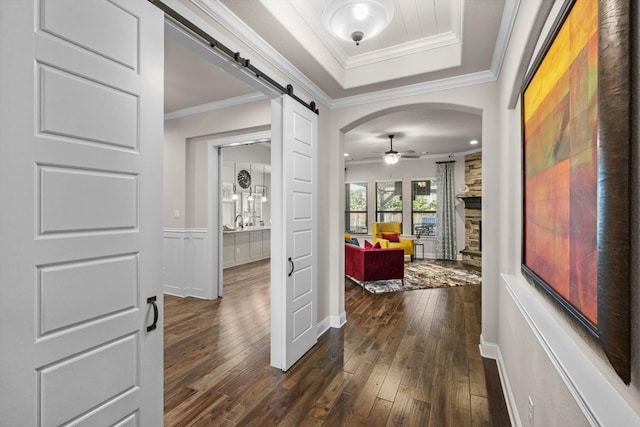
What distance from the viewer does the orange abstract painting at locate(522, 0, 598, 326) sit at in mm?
848

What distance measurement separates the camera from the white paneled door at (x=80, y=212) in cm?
97

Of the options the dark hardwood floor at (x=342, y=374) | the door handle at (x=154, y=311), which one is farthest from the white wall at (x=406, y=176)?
the door handle at (x=154, y=311)

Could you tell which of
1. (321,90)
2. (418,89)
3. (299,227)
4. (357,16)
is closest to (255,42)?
(357,16)

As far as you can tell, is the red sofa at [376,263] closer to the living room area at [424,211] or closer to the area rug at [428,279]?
the area rug at [428,279]

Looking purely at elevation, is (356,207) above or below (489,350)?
above

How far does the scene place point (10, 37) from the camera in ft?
3.13

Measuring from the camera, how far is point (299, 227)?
2721mm

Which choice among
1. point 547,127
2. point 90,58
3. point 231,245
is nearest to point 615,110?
point 547,127

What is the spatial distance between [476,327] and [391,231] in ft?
17.1

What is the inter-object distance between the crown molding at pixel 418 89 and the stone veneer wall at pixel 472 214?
16.9ft

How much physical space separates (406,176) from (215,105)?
6162mm

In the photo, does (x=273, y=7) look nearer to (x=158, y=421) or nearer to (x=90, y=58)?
(x=90, y=58)

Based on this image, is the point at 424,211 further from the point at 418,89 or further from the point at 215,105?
the point at 215,105

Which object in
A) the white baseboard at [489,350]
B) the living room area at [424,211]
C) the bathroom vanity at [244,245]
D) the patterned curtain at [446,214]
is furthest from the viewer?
the patterned curtain at [446,214]
